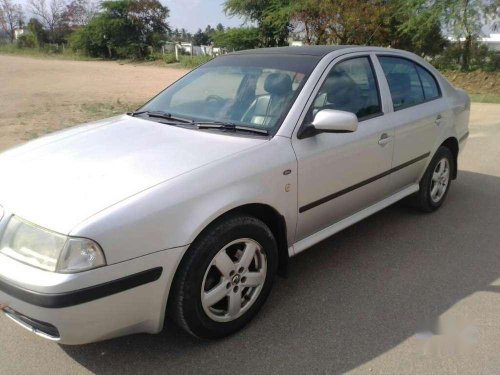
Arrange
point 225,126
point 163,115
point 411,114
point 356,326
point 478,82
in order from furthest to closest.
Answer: point 478,82 < point 411,114 < point 163,115 < point 225,126 < point 356,326

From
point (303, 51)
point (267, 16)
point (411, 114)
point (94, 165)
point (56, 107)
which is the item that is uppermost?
point (267, 16)

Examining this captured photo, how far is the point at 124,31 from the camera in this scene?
53.2 metres

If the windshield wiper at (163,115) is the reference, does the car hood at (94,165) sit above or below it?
below

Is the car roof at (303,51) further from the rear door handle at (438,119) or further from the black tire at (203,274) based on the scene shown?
the black tire at (203,274)

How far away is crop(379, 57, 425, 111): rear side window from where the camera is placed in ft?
13.0

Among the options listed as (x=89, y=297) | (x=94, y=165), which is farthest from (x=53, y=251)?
(x=94, y=165)

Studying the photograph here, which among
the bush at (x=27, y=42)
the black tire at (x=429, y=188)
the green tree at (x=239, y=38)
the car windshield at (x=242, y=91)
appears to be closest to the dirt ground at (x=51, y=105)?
the car windshield at (x=242, y=91)

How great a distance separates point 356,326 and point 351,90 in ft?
5.66

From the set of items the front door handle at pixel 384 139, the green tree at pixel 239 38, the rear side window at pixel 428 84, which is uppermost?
the green tree at pixel 239 38

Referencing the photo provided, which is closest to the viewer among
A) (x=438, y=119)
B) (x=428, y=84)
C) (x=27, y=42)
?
(x=438, y=119)

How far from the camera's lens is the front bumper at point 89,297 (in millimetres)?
2117

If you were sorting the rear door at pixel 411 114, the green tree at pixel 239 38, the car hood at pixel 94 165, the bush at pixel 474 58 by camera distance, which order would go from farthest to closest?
the green tree at pixel 239 38, the bush at pixel 474 58, the rear door at pixel 411 114, the car hood at pixel 94 165

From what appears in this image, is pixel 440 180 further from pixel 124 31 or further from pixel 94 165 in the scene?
pixel 124 31

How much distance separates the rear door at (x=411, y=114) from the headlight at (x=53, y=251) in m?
2.60
